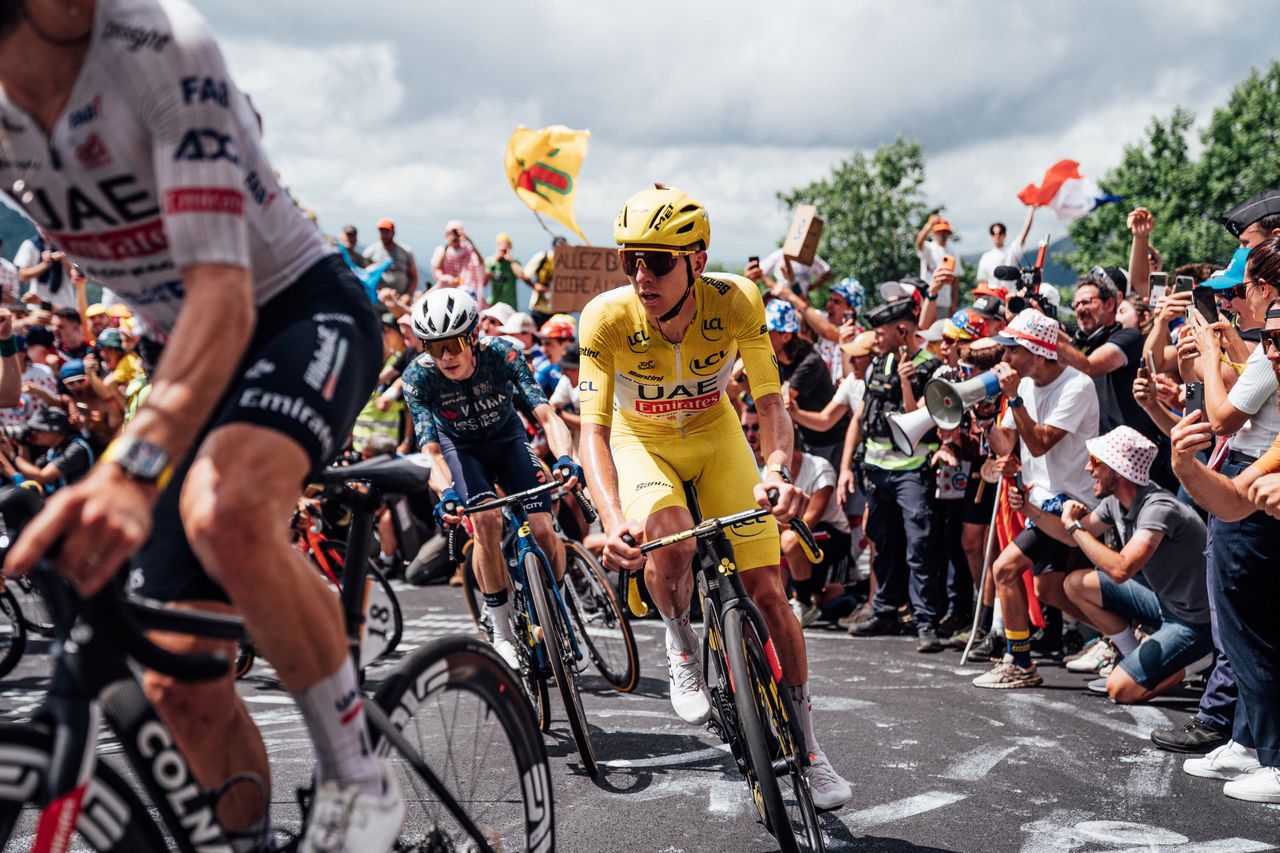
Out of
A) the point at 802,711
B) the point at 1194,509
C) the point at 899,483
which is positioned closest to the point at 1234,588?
the point at 1194,509

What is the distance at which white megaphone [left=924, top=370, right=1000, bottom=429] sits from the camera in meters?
7.75

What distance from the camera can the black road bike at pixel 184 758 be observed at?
2.23m

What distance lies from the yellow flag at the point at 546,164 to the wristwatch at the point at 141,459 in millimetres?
11514

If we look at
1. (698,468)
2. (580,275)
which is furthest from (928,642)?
(580,275)

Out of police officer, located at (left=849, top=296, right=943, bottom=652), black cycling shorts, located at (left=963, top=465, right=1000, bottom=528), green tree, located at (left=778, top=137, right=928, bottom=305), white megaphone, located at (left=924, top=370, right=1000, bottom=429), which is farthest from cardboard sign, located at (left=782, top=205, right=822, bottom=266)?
green tree, located at (left=778, top=137, right=928, bottom=305)

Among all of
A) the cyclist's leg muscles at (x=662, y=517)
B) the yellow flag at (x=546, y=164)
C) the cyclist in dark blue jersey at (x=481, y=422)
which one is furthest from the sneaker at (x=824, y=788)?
the yellow flag at (x=546, y=164)

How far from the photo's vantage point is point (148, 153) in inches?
96.9

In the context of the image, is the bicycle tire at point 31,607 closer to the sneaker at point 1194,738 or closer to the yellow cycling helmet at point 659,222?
the yellow cycling helmet at point 659,222

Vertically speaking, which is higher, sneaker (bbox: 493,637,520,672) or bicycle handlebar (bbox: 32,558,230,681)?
bicycle handlebar (bbox: 32,558,230,681)

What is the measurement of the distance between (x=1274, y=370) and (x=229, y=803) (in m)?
4.75

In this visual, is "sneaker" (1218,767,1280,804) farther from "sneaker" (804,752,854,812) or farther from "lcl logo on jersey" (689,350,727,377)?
"lcl logo on jersey" (689,350,727,377)

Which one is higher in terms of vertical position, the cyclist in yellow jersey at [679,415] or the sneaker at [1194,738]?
the cyclist in yellow jersey at [679,415]

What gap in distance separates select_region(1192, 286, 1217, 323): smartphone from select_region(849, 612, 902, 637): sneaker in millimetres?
3872

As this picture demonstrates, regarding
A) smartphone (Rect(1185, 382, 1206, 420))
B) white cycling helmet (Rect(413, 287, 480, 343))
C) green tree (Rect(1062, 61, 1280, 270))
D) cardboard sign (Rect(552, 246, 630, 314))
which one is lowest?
smartphone (Rect(1185, 382, 1206, 420))
